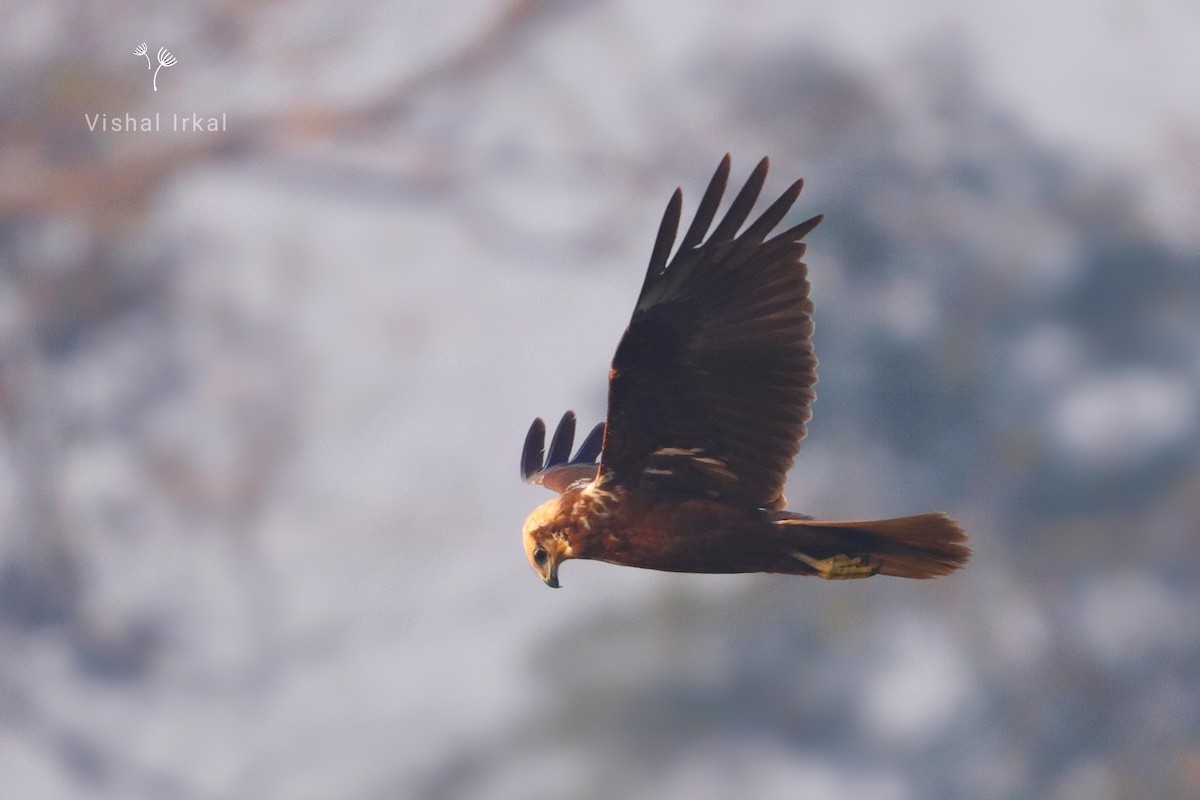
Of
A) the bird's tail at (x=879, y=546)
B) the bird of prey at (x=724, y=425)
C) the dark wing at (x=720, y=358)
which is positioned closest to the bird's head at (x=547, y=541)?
the bird of prey at (x=724, y=425)

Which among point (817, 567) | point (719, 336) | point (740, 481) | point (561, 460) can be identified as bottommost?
point (817, 567)

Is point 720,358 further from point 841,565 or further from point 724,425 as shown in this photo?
point 841,565

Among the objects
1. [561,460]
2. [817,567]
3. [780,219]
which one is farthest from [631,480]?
[561,460]

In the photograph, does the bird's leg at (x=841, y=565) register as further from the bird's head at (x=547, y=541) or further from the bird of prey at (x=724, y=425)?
the bird's head at (x=547, y=541)

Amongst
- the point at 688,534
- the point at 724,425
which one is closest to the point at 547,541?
the point at 688,534

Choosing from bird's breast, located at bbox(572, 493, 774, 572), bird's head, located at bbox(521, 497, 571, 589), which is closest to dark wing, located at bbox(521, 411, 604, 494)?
bird's head, located at bbox(521, 497, 571, 589)

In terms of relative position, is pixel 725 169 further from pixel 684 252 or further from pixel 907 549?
pixel 907 549
